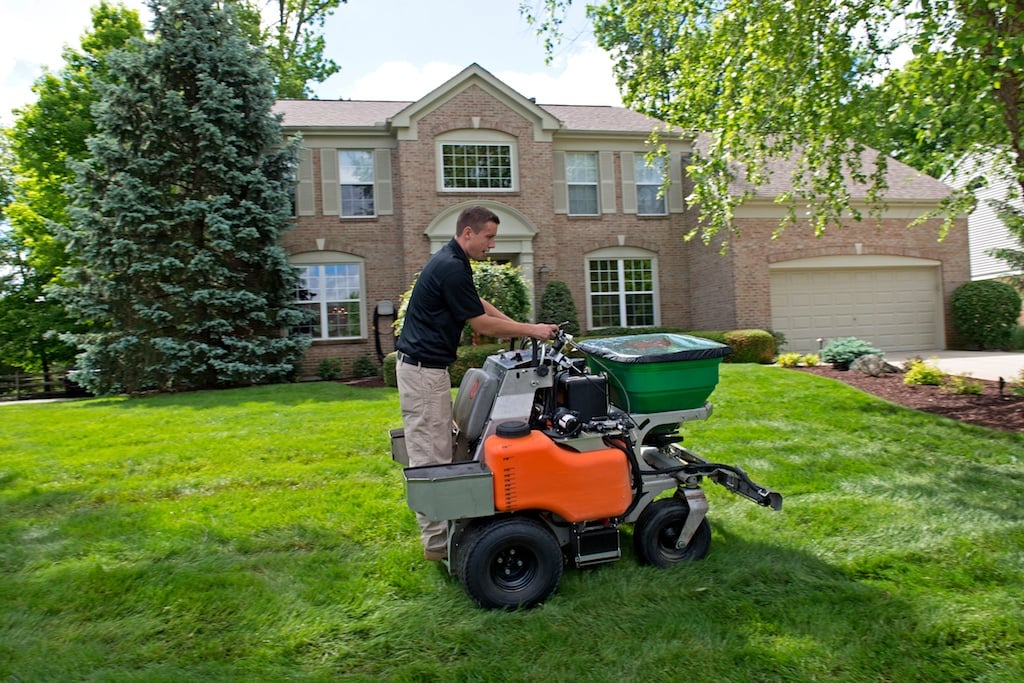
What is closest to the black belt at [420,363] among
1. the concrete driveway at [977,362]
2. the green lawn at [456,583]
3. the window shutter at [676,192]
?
the green lawn at [456,583]

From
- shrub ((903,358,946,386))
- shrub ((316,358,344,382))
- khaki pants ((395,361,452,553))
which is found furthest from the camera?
shrub ((316,358,344,382))

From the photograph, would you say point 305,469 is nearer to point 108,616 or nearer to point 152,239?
point 108,616

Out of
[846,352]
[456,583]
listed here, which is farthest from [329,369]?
[456,583]

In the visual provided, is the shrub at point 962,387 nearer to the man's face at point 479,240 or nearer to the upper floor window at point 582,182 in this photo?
the man's face at point 479,240

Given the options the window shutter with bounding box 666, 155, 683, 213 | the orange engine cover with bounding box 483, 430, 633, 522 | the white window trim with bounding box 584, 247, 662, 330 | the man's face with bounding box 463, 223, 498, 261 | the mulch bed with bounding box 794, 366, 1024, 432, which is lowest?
the mulch bed with bounding box 794, 366, 1024, 432

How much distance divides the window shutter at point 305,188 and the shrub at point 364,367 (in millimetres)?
3582

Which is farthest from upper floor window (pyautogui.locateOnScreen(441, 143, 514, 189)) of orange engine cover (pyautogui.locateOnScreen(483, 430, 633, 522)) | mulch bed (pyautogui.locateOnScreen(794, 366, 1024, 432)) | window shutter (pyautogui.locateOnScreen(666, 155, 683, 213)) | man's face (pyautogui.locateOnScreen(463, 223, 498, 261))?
orange engine cover (pyautogui.locateOnScreen(483, 430, 633, 522))

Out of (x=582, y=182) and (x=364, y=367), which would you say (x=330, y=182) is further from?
(x=582, y=182)

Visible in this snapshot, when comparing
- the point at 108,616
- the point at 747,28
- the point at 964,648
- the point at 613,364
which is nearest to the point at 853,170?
the point at 747,28

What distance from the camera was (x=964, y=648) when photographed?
110 inches

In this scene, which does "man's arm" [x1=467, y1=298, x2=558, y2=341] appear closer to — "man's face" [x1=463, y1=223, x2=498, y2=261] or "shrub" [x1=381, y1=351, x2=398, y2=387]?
"man's face" [x1=463, y1=223, x2=498, y2=261]

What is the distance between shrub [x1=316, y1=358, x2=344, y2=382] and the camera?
48.8ft

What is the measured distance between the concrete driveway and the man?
9.48m

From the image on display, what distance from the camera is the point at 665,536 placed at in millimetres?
3725
